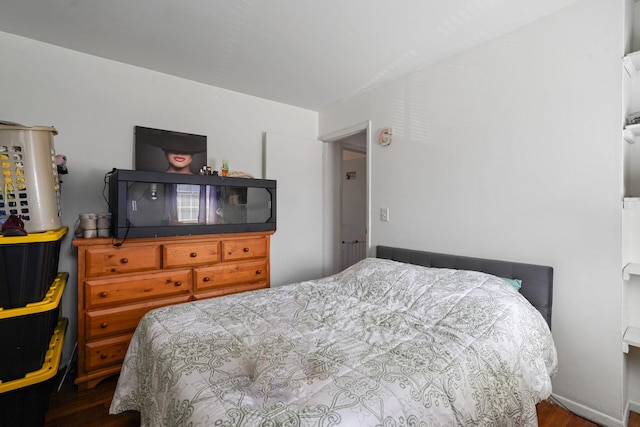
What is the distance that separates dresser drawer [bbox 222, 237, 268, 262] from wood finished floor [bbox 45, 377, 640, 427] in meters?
1.20

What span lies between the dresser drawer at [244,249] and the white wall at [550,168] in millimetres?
1425

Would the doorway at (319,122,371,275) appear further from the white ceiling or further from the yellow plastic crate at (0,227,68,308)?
the yellow plastic crate at (0,227,68,308)

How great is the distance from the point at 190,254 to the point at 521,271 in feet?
7.81

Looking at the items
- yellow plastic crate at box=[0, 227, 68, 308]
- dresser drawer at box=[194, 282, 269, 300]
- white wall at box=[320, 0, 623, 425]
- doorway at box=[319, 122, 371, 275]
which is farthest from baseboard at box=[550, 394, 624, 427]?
yellow plastic crate at box=[0, 227, 68, 308]

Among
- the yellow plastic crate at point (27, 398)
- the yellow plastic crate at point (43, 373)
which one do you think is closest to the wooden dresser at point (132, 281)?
the yellow plastic crate at point (43, 373)

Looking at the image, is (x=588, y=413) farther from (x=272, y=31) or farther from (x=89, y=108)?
(x=89, y=108)

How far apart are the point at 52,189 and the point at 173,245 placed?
2.78 ft

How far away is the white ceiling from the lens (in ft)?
5.89

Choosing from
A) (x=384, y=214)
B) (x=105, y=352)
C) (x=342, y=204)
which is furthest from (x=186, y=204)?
(x=342, y=204)

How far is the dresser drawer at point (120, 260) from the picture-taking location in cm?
204

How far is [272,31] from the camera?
2.03 metres

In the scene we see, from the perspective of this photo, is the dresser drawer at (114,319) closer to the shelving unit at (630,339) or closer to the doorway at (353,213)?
the doorway at (353,213)

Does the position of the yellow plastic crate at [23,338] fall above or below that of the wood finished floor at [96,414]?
above

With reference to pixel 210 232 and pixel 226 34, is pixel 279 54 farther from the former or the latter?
pixel 210 232
